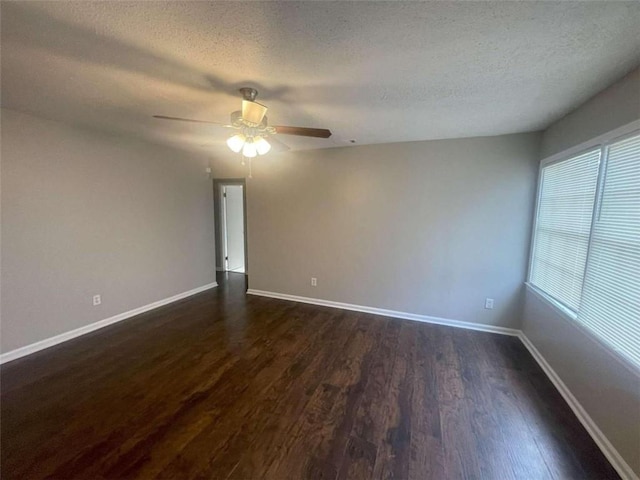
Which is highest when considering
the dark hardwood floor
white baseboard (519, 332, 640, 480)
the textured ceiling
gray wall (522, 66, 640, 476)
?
the textured ceiling

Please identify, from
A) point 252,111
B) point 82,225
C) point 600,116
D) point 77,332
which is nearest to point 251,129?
point 252,111

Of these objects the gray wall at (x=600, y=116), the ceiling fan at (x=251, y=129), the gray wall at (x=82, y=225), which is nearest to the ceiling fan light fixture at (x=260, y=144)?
the ceiling fan at (x=251, y=129)

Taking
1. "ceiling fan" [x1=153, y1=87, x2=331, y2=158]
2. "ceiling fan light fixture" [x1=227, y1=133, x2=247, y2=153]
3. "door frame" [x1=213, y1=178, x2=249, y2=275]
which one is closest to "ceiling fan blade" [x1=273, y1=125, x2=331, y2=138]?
"ceiling fan" [x1=153, y1=87, x2=331, y2=158]

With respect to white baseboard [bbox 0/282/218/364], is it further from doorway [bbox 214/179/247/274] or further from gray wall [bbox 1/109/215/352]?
doorway [bbox 214/179/247/274]

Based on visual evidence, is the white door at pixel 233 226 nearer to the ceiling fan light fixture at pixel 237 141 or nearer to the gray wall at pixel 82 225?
the gray wall at pixel 82 225

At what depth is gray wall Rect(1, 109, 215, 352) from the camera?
2.56 metres

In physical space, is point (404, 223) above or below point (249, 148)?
below

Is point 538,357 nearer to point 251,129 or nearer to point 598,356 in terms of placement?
point 598,356

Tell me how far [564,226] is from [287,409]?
290 centimetres

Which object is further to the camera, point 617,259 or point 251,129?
point 251,129

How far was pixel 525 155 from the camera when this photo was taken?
9.93ft

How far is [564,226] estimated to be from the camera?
8.00 feet

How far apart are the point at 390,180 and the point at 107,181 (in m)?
3.62

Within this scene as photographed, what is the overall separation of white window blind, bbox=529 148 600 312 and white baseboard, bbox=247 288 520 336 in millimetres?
753
